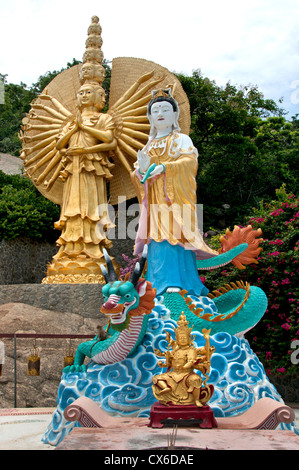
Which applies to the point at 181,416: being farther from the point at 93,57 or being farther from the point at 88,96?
the point at 93,57

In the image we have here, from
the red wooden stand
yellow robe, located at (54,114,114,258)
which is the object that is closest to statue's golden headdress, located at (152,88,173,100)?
yellow robe, located at (54,114,114,258)

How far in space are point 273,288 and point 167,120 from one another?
3036 mm

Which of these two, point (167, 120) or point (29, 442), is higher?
point (167, 120)

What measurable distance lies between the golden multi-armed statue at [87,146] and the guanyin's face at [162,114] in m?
2.79

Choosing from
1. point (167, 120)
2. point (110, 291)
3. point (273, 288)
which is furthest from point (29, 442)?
point (273, 288)

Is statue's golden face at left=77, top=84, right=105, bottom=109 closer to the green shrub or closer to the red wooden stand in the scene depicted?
the green shrub

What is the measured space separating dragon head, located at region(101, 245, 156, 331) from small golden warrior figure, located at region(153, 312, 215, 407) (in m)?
0.63

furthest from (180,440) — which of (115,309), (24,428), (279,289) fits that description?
(279,289)

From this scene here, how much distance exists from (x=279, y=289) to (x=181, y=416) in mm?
4368

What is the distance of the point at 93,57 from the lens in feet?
32.0

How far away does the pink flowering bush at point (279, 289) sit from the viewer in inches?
295

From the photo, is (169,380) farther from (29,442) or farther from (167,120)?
(167,120)

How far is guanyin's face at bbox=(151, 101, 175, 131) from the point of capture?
6430mm

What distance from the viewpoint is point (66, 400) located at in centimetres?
458
